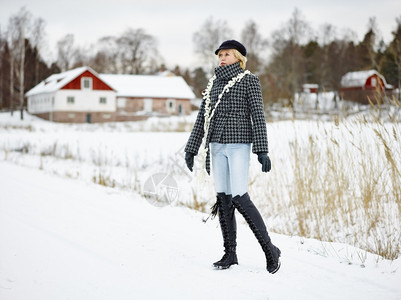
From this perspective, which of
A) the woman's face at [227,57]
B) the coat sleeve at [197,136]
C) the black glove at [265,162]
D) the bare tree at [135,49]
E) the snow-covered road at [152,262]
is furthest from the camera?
the bare tree at [135,49]

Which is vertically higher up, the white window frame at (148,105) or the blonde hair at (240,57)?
the white window frame at (148,105)

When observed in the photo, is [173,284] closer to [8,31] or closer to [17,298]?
[17,298]

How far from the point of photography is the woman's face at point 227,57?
329cm

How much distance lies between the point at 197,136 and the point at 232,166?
0.46 meters

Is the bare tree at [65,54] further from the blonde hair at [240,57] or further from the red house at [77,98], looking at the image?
the blonde hair at [240,57]

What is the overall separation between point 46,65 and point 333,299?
137ft

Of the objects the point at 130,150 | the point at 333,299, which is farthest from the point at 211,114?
the point at 130,150

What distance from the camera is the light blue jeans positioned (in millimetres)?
3172

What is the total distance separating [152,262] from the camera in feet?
11.3

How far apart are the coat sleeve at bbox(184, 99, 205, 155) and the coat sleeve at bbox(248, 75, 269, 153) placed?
1.56 feet

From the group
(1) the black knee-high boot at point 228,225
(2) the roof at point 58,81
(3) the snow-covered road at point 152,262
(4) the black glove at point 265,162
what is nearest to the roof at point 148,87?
(2) the roof at point 58,81

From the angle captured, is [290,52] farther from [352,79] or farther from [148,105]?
[148,105]

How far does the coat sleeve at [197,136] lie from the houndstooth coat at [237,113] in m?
0.03

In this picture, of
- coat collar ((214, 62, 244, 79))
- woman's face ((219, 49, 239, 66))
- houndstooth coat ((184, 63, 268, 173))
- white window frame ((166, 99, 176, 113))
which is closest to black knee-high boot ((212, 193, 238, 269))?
houndstooth coat ((184, 63, 268, 173))
